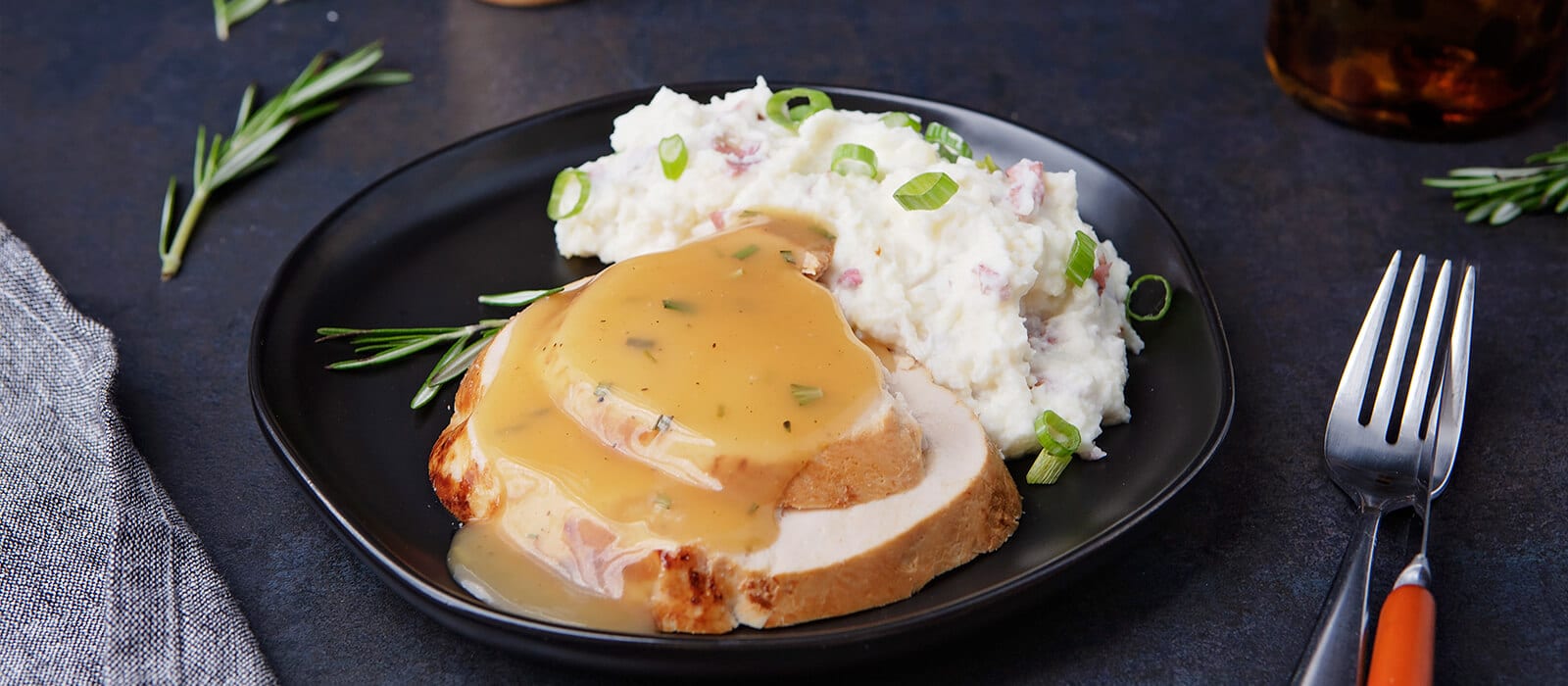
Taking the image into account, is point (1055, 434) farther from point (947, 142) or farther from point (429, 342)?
point (429, 342)

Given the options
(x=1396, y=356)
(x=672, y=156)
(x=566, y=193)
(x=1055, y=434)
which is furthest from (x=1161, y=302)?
(x=566, y=193)

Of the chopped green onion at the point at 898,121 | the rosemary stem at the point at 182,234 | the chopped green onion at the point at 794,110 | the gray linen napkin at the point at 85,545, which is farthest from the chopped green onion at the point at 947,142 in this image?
the rosemary stem at the point at 182,234

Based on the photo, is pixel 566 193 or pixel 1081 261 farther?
pixel 566 193

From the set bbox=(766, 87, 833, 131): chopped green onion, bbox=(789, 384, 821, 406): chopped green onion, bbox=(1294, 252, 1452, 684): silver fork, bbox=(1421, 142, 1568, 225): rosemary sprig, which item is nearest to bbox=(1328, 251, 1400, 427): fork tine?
bbox=(1294, 252, 1452, 684): silver fork

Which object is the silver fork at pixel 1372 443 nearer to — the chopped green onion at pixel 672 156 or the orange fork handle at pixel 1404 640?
the orange fork handle at pixel 1404 640

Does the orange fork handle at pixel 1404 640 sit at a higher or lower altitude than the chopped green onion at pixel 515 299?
higher

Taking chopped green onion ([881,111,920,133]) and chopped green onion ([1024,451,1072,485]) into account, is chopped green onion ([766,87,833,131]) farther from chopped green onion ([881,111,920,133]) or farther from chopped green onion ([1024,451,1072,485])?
chopped green onion ([1024,451,1072,485])

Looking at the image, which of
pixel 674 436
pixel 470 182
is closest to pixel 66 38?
pixel 470 182
